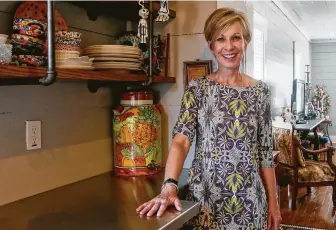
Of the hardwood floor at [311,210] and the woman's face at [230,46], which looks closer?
the woman's face at [230,46]

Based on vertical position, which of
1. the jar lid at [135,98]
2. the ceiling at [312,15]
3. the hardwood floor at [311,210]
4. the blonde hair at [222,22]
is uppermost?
the ceiling at [312,15]

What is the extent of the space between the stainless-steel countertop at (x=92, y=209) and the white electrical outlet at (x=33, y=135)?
176 millimetres

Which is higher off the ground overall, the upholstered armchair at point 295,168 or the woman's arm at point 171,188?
the woman's arm at point 171,188

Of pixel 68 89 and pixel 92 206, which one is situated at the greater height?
pixel 68 89

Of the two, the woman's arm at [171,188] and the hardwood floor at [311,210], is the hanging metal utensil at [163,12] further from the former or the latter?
the hardwood floor at [311,210]


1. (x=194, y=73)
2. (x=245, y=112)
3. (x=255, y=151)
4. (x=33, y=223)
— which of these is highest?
(x=194, y=73)

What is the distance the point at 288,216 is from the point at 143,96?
9.24 ft

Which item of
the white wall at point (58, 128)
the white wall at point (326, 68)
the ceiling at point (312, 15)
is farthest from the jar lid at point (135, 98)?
the white wall at point (326, 68)

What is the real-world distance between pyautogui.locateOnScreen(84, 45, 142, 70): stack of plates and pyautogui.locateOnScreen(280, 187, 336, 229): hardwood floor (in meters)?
2.86

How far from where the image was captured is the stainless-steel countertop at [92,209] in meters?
1.12

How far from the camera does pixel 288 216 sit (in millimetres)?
4070

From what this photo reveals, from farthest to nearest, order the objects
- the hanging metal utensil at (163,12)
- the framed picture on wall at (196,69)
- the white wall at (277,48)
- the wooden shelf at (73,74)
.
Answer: the white wall at (277,48)
the framed picture on wall at (196,69)
the hanging metal utensil at (163,12)
the wooden shelf at (73,74)

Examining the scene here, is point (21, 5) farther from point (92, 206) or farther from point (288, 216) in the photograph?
point (288, 216)

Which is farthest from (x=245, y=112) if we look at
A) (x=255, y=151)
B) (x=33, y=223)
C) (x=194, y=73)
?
(x=33, y=223)
